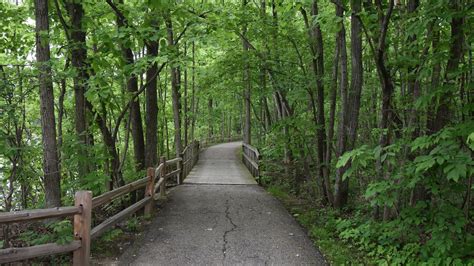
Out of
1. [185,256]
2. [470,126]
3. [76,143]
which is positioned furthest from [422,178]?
[76,143]

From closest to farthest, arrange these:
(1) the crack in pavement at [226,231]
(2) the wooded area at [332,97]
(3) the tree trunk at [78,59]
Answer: (2) the wooded area at [332,97] → (1) the crack in pavement at [226,231] → (3) the tree trunk at [78,59]

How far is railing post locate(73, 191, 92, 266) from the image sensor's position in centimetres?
446

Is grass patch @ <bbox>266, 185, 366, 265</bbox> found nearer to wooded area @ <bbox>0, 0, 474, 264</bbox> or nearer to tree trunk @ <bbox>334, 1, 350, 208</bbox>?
wooded area @ <bbox>0, 0, 474, 264</bbox>

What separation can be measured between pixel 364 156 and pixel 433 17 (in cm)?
171

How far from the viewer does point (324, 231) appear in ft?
21.6

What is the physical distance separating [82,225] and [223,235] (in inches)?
102

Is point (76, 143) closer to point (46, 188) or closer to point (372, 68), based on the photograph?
point (46, 188)

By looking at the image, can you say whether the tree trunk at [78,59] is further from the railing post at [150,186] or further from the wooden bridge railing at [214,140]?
the wooden bridge railing at [214,140]

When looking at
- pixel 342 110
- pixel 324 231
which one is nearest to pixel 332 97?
pixel 342 110

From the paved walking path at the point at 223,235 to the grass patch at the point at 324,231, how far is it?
0.18 m

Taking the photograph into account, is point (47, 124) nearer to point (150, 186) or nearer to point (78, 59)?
point (78, 59)

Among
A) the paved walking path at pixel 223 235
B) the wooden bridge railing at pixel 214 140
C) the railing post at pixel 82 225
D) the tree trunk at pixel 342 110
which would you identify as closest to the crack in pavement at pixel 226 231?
the paved walking path at pixel 223 235

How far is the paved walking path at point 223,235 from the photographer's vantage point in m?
5.30

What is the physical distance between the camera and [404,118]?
567 cm
